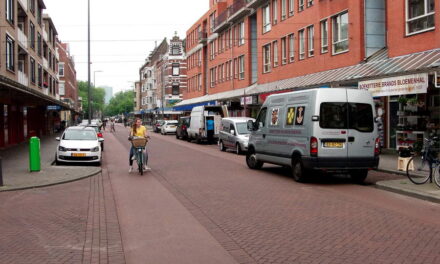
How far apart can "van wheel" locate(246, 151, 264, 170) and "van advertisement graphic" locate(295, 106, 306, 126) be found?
321 centimetres

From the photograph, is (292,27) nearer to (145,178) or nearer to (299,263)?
(145,178)

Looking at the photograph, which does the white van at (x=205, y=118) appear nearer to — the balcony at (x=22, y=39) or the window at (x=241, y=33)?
the window at (x=241, y=33)

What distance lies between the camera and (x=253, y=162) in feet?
51.2

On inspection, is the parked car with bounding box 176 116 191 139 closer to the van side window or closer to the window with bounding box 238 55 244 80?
the window with bounding box 238 55 244 80

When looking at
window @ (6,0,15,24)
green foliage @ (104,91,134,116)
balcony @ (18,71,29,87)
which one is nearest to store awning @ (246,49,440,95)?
window @ (6,0,15,24)

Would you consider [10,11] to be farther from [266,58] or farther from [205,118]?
[266,58]

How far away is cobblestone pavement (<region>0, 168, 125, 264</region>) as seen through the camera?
569 centimetres

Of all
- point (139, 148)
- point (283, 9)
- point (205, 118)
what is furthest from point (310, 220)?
point (283, 9)

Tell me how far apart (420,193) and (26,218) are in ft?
25.5

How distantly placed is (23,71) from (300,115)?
2686cm

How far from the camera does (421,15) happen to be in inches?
713

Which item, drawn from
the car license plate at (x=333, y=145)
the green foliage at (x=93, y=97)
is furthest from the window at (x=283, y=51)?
the green foliage at (x=93, y=97)

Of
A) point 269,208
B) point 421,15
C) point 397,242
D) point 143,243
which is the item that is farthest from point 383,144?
point 143,243

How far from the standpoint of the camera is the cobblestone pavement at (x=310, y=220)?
5.70 metres
